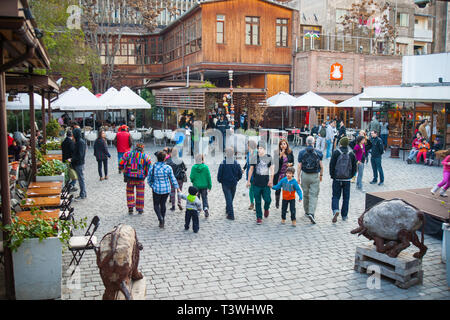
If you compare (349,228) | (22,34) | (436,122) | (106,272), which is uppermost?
(22,34)

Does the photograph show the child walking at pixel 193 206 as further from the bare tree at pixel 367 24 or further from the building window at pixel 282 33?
the bare tree at pixel 367 24

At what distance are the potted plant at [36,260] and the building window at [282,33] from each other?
25.7 metres

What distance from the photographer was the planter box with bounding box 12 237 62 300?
19.3 ft

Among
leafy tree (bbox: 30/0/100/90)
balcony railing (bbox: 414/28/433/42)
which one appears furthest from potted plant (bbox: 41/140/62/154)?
balcony railing (bbox: 414/28/433/42)

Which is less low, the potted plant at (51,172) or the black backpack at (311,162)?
the black backpack at (311,162)

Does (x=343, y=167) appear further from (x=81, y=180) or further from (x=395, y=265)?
(x=81, y=180)

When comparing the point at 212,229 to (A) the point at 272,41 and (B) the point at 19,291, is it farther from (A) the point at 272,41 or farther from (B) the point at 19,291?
(A) the point at 272,41

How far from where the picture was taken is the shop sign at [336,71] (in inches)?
1154

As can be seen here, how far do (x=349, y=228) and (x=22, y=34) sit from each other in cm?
727

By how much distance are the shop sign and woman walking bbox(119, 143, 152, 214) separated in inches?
846

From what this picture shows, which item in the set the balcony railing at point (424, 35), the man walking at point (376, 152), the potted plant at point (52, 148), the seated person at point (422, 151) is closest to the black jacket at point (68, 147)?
the potted plant at point (52, 148)

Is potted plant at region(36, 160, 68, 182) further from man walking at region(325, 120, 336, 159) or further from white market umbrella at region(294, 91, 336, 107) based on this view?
white market umbrella at region(294, 91, 336, 107)

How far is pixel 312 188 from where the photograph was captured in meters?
10.0
